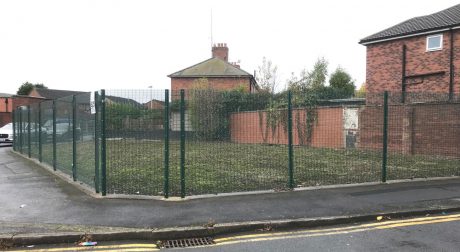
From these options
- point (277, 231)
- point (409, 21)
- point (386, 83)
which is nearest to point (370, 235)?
point (277, 231)

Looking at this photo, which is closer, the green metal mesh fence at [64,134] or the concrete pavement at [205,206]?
the concrete pavement at [205,206]

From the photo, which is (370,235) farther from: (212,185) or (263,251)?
(212,185)

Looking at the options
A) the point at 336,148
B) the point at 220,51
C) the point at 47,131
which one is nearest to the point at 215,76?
the point at 220,51

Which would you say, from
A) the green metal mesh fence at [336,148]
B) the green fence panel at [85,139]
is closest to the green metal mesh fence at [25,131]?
the green fence panel at [85,139]

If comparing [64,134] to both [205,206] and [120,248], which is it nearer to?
[205,206]

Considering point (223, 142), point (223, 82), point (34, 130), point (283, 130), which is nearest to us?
point (223, 142)

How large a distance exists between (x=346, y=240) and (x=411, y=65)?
16.8m

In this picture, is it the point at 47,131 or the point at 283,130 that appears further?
the point at 47,131

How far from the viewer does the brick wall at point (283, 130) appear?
8.71 m

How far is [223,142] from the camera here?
334 inches

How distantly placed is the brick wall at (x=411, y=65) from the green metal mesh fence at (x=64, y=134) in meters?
13.5

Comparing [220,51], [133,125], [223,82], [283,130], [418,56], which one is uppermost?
[220,51]

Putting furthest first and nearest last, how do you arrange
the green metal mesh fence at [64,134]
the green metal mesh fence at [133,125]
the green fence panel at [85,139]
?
the green metal mesh fence at [64,134] < the green fence panel at [85,139] < the green metal mesh fence at [133,125]

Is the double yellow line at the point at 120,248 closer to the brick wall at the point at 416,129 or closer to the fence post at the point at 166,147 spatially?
the fence post at the point at 166,147
